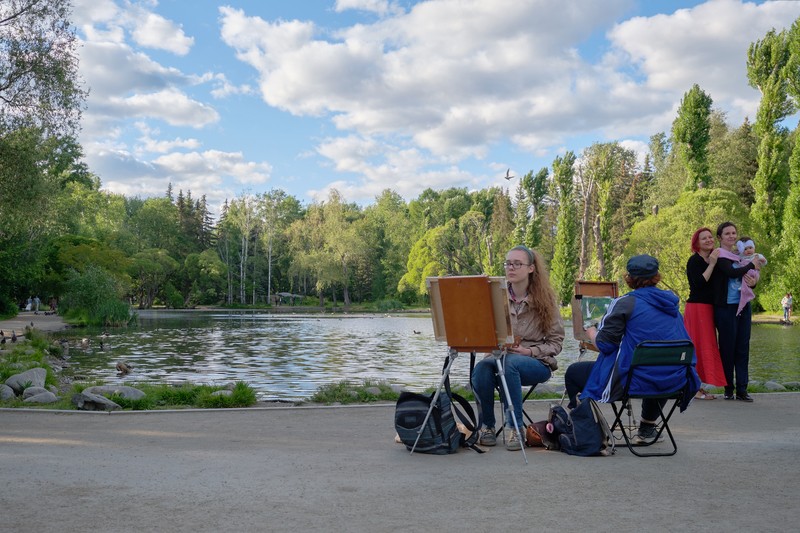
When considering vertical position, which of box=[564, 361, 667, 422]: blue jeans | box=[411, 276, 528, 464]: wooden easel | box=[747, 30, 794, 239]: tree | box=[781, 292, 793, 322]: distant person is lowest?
box=[781, 292, 793, 322]: distant person

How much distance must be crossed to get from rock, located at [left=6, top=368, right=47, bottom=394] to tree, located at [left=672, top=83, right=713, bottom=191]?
41832mm

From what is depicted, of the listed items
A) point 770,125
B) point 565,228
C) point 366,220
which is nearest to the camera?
point 770,125

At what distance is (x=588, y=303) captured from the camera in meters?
7.33

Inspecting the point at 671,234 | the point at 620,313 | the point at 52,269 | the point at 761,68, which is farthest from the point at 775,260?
the point at 52,269

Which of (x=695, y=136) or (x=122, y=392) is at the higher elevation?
(x=695, y=136)

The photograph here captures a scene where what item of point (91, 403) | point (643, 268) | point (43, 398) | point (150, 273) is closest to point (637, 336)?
point (643, 268)

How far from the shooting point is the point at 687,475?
482cm

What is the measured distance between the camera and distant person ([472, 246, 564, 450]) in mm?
5961

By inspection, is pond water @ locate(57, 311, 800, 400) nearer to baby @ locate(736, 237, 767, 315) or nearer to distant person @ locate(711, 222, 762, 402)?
distant person @ locate(711, 222, 762, 402)

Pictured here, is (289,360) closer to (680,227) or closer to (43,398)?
(43,398)

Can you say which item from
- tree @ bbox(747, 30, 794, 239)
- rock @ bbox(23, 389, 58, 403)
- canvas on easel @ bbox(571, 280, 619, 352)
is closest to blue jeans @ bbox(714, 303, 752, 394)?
canvas on easel @ bbox(571, 280, 619, 352)

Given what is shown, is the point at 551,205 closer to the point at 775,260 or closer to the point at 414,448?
the point at 775,260

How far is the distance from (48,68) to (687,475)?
22.9 meters

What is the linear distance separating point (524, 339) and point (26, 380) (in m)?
7.42
